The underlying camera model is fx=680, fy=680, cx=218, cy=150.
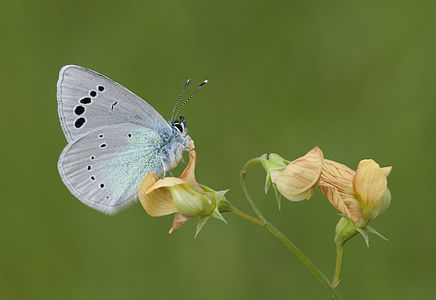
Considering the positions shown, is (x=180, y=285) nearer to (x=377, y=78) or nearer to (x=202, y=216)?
(x=202, y=216)

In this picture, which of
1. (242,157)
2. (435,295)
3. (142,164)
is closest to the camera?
(142,164)

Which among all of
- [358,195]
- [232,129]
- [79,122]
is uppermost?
[79,122]

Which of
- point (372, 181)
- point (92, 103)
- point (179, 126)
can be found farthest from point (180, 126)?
point (372, 181)

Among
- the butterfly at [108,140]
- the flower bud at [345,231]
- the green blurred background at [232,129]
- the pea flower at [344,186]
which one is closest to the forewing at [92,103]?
the butterfly at [108,140]

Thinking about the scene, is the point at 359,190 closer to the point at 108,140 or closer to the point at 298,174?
the point at 298,174

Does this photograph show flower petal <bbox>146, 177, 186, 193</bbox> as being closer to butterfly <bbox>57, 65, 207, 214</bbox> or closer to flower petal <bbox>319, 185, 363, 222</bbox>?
butterfly <bbox>57, 65, 207, 214</bbox>

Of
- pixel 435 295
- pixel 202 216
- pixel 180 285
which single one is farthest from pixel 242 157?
pixel 202 216
